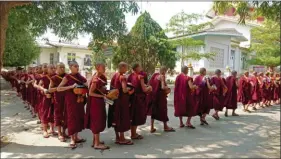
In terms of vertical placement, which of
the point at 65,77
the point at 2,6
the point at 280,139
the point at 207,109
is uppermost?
the point at 2,6

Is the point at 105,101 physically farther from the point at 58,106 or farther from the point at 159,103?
the point at 159,103

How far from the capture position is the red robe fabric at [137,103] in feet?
21.7

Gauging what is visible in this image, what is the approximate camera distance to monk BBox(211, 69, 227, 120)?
983 centimetres

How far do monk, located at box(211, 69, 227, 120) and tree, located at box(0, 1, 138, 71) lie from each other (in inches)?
133

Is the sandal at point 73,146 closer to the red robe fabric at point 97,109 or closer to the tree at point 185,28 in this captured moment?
the red robe fabric at point 97,109

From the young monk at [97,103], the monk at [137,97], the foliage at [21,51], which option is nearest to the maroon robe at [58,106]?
the young monk at [97,103]

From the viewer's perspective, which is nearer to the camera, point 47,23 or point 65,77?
point 65,77

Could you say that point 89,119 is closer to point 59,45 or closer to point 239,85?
point 239,85

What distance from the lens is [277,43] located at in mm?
15883

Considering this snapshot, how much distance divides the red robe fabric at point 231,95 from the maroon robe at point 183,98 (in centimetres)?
292

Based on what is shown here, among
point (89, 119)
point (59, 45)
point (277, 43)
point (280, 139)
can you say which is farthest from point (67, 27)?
point (59, 45)

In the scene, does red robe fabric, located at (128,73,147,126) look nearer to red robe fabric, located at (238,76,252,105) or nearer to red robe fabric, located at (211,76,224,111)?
red robe fabric, located at (211,76,224,111)

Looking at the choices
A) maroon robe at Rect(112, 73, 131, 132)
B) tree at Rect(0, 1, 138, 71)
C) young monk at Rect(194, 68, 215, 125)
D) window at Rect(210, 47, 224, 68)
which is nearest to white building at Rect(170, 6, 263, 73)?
window at Rect(210, 47, 224, 68)

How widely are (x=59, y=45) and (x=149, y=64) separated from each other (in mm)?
20618
